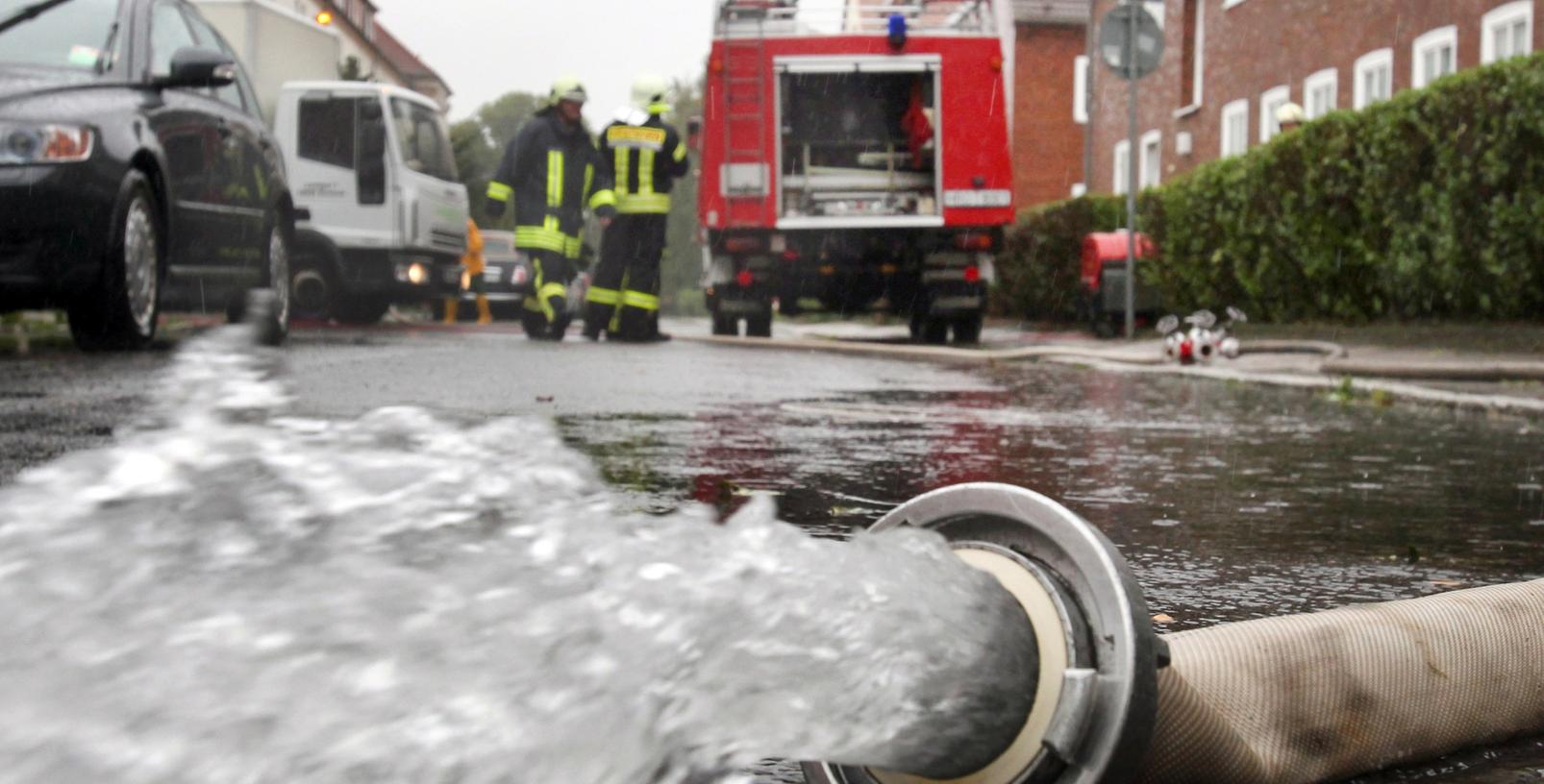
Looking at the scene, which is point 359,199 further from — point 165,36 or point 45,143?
point 45,143

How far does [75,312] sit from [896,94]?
10553 mm

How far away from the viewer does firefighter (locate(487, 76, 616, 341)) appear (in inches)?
549

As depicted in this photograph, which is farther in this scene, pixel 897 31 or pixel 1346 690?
pixel 897 31

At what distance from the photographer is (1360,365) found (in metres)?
10.0

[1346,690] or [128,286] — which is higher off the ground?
[128,286]

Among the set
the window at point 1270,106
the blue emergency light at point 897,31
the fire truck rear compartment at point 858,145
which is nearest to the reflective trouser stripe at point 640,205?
the fire truck rear compartment at point 858,145

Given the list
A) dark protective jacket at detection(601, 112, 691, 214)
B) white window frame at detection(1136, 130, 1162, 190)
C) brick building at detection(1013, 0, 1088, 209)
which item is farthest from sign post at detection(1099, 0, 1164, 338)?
brick building at detection(1013, 0, 1088, 209)

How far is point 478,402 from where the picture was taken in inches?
262

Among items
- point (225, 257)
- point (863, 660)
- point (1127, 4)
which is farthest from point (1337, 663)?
point (1127, 4)

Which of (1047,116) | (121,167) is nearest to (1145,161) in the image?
(1047,116)

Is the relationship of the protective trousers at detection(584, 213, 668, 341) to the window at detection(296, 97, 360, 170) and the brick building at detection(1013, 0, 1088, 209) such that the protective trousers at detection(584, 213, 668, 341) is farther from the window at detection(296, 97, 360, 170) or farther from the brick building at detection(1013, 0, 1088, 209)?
the brick building at detection(1013, 0, 1088, 209)

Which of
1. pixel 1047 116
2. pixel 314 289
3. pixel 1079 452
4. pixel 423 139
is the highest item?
pixel 1047 116

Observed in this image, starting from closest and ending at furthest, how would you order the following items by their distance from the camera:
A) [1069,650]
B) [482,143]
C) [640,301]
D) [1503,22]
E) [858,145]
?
[1069,650], [640,301], [1503,22], [858,145], [482,143]

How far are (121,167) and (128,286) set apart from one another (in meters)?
0.55
